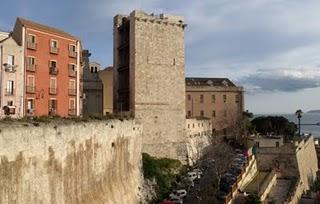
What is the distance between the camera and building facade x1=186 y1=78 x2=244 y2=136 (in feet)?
235

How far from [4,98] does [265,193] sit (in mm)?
22123

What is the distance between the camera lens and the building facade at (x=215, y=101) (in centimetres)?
7162

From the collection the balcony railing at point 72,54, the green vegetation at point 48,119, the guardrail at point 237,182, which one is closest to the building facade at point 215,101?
the guardrail at point 237,182

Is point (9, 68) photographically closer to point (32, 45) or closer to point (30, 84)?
point (30, 84)

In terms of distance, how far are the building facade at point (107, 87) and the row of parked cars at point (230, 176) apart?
54.7 ft

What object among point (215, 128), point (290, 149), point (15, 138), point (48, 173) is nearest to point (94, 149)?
point (48, 173)

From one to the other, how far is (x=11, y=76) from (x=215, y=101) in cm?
4299

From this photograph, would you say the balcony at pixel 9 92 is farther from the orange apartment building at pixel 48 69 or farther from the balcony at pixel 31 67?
the balcony at pixel 31 67

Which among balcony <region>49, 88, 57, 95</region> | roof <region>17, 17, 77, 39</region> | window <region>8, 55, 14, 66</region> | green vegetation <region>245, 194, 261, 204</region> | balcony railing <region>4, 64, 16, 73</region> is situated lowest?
green vegetation <region>245, 194, 261, 204</region>

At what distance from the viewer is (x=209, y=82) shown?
75312 millimetres

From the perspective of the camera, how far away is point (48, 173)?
2322 cm

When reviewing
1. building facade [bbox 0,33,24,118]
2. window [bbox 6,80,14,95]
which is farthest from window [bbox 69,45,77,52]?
window [bbox 6,80,14,95]

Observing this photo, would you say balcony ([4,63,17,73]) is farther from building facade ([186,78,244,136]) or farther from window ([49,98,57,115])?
building facade ([186,78,244,136])

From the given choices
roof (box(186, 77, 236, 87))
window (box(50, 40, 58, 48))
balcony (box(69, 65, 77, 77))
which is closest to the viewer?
window (box(50, 40, 58, 48))
